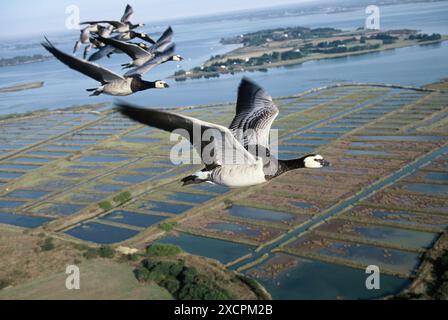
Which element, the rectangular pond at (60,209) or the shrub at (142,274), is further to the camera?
the rectangular pond at (60,209)

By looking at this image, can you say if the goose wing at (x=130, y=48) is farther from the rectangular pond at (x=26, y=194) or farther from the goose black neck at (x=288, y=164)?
the rectangular pond at (x=26, y=194)

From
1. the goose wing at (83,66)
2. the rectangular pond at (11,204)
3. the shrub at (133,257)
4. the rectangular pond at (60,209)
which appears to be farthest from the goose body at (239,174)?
the rectangular pond at (11,204)

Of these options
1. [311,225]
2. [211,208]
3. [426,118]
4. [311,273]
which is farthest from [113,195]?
[426,118]

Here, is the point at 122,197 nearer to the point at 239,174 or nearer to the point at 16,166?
the point at 16,166

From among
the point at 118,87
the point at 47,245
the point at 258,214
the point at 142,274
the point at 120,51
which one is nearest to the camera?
the point at 118,87

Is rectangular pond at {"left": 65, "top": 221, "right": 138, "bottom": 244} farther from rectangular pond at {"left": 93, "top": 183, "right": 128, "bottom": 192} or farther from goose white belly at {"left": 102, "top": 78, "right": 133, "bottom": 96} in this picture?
goose white belly at {"left": 102, "top": 78, "right": 133, "bottom": 96}

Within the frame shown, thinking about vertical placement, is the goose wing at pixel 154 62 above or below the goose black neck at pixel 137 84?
above


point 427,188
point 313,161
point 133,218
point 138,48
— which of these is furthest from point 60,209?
point 313,161
